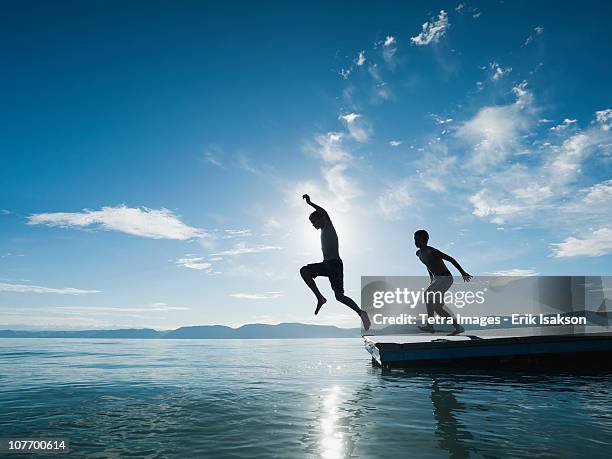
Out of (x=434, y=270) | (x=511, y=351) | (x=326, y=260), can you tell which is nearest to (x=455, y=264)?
(x=434, y=270)

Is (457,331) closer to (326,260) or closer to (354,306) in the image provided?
(354,306)

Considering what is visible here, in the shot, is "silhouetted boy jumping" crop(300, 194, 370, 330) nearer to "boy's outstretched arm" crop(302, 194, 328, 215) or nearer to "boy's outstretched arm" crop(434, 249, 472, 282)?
"boy's outstretched arm" crop(302, 194, 328, 215)

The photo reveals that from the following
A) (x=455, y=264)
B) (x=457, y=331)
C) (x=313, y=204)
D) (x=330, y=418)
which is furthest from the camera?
(x=457, y=331)

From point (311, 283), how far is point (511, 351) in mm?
6428

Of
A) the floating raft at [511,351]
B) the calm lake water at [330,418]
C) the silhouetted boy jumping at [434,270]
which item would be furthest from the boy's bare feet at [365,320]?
the silhouetted boy jumping at [434,270]

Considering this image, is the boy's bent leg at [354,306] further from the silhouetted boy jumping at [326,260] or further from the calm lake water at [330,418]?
the calm lake water at [330,418]

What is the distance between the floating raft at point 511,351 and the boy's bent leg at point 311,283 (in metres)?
3.05

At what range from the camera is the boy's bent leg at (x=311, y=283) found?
8.34m

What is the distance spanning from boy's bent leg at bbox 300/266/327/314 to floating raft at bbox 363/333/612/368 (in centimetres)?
305

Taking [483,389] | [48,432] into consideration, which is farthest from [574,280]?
[48,432]

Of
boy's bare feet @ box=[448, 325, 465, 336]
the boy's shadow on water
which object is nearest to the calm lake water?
the boy's shadow on water

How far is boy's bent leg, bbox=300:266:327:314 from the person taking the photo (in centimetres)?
834

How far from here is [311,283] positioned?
332 inches

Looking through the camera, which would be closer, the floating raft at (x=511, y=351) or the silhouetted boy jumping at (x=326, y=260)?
the silhouetted boy jumping at (x=326, y=260)
